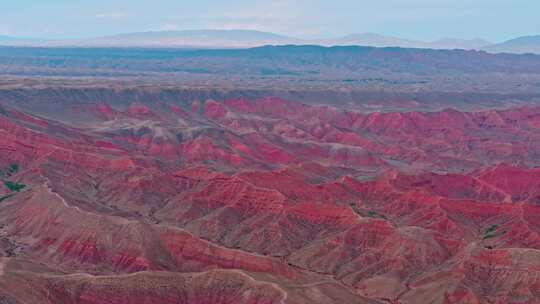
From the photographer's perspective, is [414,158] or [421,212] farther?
[414,158]

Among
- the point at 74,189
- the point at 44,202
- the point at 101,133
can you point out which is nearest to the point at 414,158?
the point at 101,133

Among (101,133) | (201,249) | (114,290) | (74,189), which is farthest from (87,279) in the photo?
(101,133)

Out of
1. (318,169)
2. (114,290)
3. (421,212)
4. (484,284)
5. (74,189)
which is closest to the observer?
(114,290)

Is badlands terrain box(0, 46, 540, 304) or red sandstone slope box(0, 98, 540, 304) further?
red sandstone slope box(0, 98, 540, 304)

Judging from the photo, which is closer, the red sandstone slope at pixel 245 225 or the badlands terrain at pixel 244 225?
the badlands terrain at pixel 244 225

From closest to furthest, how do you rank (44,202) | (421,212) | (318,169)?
1. (44,202)
2. (421,212)
3. (318,169)

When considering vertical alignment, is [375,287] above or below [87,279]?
below

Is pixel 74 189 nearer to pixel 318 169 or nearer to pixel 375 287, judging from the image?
pixel 318 169
